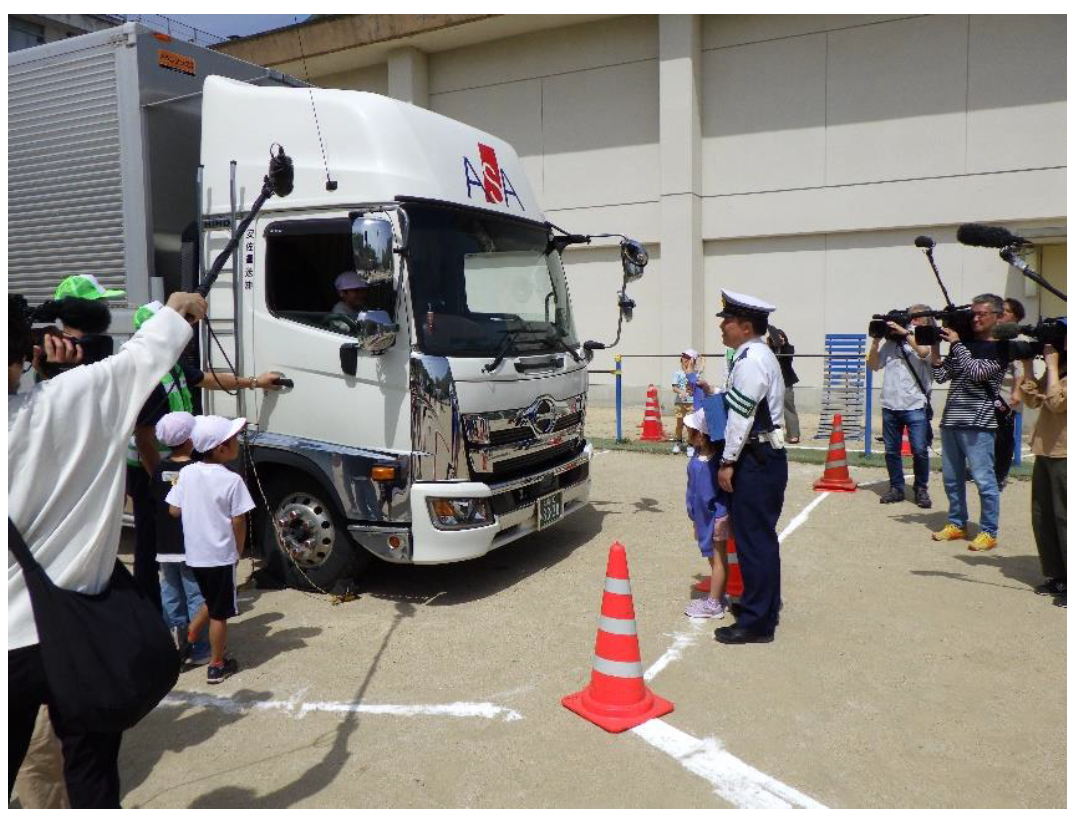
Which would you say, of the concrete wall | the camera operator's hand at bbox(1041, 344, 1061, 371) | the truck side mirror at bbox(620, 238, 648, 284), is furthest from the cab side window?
the concrete wall

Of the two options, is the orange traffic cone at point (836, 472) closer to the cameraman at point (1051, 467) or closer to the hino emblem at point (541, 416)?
the cameraman at point (1051, 467)

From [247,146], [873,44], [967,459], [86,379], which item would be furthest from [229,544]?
[873,44]

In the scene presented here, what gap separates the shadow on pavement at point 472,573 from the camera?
576 centimetres

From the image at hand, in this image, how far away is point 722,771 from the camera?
3414 millimetres

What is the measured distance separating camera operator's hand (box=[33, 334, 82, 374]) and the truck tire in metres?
2.02

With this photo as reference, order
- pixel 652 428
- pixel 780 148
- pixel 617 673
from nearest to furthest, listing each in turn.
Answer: pixel 617 673 → pixel 652 428 → pixel 780 148

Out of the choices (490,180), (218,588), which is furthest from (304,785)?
(490,180)

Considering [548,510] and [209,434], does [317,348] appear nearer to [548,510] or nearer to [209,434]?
[209,434]

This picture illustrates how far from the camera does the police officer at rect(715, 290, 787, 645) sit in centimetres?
466

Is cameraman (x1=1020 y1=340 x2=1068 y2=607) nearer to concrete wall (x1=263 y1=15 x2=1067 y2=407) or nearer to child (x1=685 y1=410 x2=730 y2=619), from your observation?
child (x1=685 y1=410 x2=730 y2=619)

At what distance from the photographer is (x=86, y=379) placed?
2.19 meters

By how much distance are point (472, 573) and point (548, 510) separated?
77 centimetres

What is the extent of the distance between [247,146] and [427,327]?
5.91 feet
